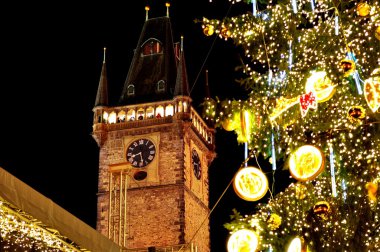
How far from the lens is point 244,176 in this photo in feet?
33.9

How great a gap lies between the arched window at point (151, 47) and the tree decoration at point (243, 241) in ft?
104

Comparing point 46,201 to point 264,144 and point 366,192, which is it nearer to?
point 264,144

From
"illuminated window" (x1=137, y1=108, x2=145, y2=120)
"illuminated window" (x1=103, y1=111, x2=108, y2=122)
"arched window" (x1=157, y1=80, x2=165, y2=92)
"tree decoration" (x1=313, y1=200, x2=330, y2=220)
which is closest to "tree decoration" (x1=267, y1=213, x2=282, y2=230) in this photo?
"tree decoration" (x1=313, y1=200, x2=330, y2=220)

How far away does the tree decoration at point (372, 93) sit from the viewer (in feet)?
31.2

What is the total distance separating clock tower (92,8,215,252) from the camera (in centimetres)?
3659

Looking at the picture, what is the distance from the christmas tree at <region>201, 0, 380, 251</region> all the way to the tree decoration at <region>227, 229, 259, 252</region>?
12mm

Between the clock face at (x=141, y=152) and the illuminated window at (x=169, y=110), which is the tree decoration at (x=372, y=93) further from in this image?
the illuminated window at (x=169, y=110)

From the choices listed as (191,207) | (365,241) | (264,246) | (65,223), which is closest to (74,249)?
(65,223)

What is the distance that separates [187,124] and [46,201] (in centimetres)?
2811

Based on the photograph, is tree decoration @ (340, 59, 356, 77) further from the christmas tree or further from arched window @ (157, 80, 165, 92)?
arched window @ (157, 80, 165, 92)

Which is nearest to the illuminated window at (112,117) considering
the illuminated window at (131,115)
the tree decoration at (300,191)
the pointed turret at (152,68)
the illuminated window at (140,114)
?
the illuminated window at (131,115)

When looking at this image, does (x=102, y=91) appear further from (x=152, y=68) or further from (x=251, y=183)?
(x=251, y=183)

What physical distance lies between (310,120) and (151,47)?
104 feet

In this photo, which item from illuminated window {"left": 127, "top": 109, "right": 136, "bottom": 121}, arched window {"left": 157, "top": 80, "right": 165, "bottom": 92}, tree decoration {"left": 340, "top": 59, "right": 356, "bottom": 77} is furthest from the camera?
arched window {"left": 157, "top": 80, "right": 165, "bottom": 92}
